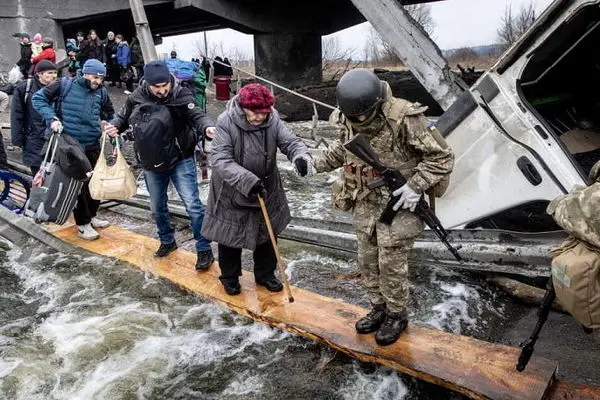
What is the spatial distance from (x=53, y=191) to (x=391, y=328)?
3.46 metres

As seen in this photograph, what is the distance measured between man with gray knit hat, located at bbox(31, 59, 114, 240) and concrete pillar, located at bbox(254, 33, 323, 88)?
1416 centimetres

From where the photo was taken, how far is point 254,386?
9.48 feet

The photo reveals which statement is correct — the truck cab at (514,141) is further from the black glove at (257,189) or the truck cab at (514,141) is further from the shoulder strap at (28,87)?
the shoulder strap at (28,87)

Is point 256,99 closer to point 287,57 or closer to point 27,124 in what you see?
point 27,124

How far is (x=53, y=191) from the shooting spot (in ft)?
15.2

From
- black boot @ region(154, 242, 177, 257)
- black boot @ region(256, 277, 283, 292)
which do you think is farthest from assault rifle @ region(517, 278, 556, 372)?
black boot @ region(154, 242, 177, 257)

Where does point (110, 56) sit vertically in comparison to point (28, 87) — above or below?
above

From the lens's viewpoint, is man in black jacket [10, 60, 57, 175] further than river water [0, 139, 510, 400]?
Yes

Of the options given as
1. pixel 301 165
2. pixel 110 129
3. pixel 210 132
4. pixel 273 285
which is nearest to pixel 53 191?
pixel 110 129

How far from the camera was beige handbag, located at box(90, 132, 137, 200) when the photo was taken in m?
4.30

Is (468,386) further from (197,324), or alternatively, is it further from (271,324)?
(197,324)

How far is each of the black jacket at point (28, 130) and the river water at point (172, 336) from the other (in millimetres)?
1399

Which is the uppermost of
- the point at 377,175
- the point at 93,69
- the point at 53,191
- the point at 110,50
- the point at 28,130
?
the point at 110,50

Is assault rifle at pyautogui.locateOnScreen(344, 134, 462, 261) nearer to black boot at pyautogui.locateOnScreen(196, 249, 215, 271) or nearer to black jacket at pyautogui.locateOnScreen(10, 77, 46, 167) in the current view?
black boot at pyautogui.locateOnScreen(196, 249, 215, 271)
